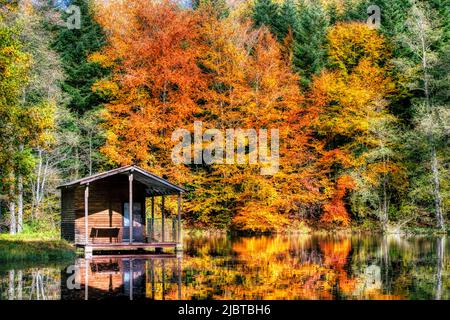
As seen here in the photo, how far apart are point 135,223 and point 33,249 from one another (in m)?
7.70

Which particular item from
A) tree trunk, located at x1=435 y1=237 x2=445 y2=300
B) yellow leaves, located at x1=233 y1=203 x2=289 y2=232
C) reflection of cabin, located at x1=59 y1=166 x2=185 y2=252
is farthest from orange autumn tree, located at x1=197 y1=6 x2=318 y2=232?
tree trunk, located at x1=435 y1=237 x2=445 y2=300

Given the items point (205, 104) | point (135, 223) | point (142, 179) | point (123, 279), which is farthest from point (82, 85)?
point (123, 279)

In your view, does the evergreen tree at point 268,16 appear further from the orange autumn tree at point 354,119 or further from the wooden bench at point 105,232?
the wooden bench at point 105,232

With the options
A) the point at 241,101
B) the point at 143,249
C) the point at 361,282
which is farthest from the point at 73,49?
the point at 361,282

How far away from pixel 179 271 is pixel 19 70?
35.2 feet

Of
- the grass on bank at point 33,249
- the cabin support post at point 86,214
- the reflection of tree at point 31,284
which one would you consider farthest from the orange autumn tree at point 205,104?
the reflection of tree at point 31,284

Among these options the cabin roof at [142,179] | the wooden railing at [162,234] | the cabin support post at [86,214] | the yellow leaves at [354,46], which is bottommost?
the wooden railing at [162,234]

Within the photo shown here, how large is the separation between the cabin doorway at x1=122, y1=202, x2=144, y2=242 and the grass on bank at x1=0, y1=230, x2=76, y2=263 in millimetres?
3344

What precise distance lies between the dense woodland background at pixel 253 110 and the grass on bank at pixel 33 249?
9.48m

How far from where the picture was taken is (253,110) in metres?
40.9

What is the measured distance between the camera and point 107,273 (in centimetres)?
1961

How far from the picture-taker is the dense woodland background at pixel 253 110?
40.3 metres

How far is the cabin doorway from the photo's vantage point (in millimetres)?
30906

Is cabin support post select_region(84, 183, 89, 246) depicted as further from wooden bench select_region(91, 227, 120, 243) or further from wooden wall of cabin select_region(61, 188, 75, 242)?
wooden wall of cabin select_region(61, 188, 75, 242)
